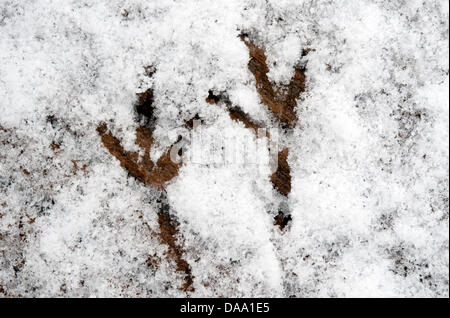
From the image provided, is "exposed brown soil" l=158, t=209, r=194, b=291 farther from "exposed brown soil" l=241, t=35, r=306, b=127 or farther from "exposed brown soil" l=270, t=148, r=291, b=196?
"exposed brown soil" l=241, t=35, r=306, b=127

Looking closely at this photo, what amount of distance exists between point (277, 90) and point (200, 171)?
0.38 m

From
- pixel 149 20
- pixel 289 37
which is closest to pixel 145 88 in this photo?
pixel 149 20

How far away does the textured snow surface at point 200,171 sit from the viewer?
1247 millimetres

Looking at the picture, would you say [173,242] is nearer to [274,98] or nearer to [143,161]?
[143,161]

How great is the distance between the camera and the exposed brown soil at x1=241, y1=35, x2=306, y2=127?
4.14 ft

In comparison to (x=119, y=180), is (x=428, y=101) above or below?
above

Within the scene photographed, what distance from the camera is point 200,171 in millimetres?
1250

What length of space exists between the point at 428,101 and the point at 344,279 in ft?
2.18

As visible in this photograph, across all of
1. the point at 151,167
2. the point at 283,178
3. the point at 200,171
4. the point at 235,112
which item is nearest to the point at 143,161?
the point at 151,167

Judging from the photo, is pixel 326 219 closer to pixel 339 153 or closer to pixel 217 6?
pixel 339 153

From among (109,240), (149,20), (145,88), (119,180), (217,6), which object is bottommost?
(109,240)

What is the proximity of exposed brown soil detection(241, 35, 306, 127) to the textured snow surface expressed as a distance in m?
0.02

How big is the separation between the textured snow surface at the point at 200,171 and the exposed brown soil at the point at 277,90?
0.02m

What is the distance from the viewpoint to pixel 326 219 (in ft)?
4.09
